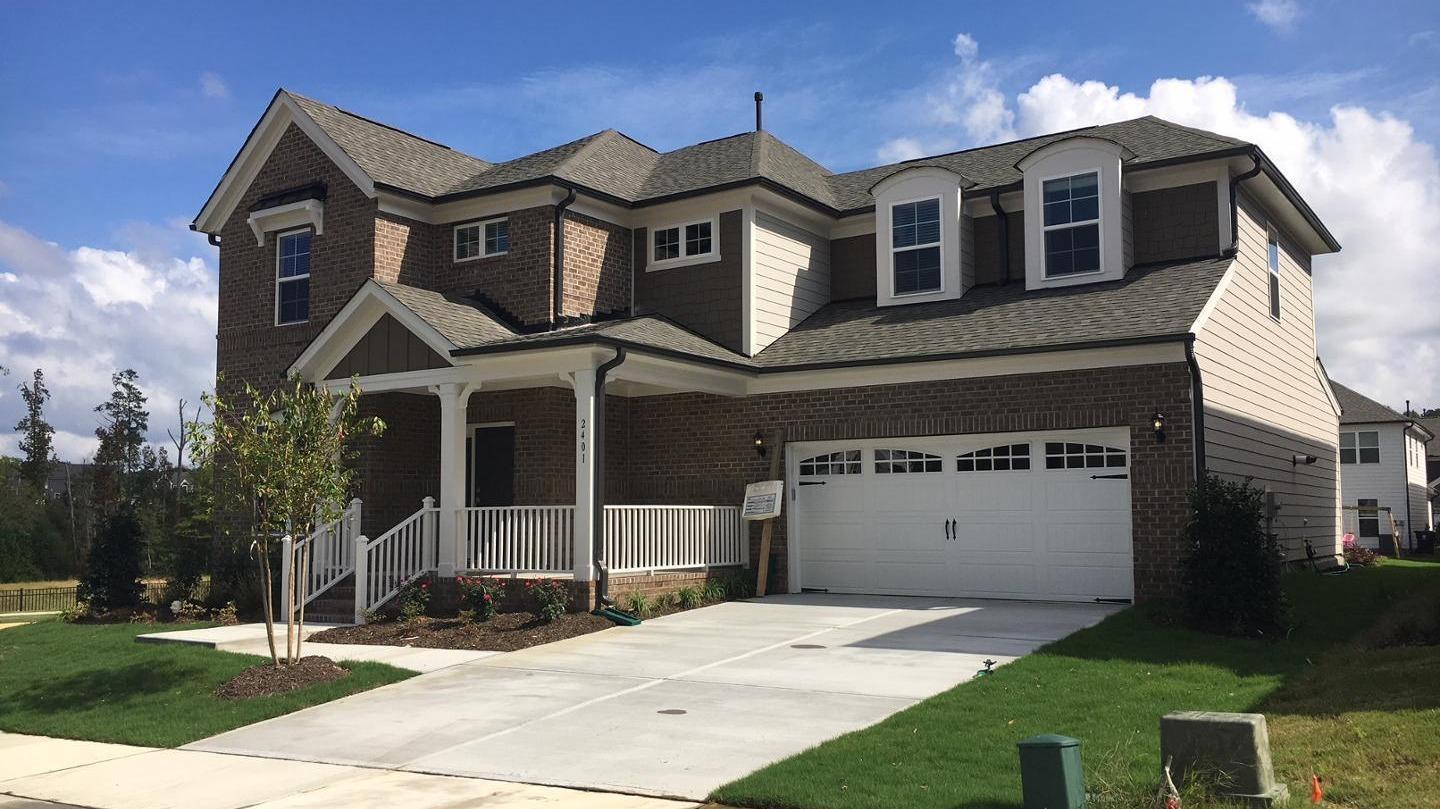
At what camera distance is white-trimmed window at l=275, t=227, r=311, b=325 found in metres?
20.4

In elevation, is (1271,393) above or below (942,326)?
below

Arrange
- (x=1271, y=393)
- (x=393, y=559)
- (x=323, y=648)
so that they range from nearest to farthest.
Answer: (x=323, y=648) → (x=393, y=559) → (x=1271, y=393)

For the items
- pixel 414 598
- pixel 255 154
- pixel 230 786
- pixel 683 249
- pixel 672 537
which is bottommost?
pixel 230 786

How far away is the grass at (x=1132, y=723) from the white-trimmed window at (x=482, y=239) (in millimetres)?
11478

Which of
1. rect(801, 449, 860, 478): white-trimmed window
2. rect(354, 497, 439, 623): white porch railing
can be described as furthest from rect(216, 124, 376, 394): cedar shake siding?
A: rect(801, 449, 860, 478): white-trimmed window

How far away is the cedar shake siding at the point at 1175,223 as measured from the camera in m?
17.9

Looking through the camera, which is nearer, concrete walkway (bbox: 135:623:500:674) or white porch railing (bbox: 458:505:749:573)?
concrete walkway (bbox: 135:623:500:674)

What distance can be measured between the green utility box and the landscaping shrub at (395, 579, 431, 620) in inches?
431

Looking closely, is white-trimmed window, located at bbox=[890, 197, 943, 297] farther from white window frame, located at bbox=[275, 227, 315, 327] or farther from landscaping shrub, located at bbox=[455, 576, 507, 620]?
white window frame, located at bbox=[275, 227, 315, 327]

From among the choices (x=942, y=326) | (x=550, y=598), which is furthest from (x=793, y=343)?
(x=550, y=598)

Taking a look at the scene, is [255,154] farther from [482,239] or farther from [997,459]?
[997,459]

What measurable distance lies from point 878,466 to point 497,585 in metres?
5.93

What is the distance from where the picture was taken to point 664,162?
73.7 feet

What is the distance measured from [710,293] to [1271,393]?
9333 millimetres
